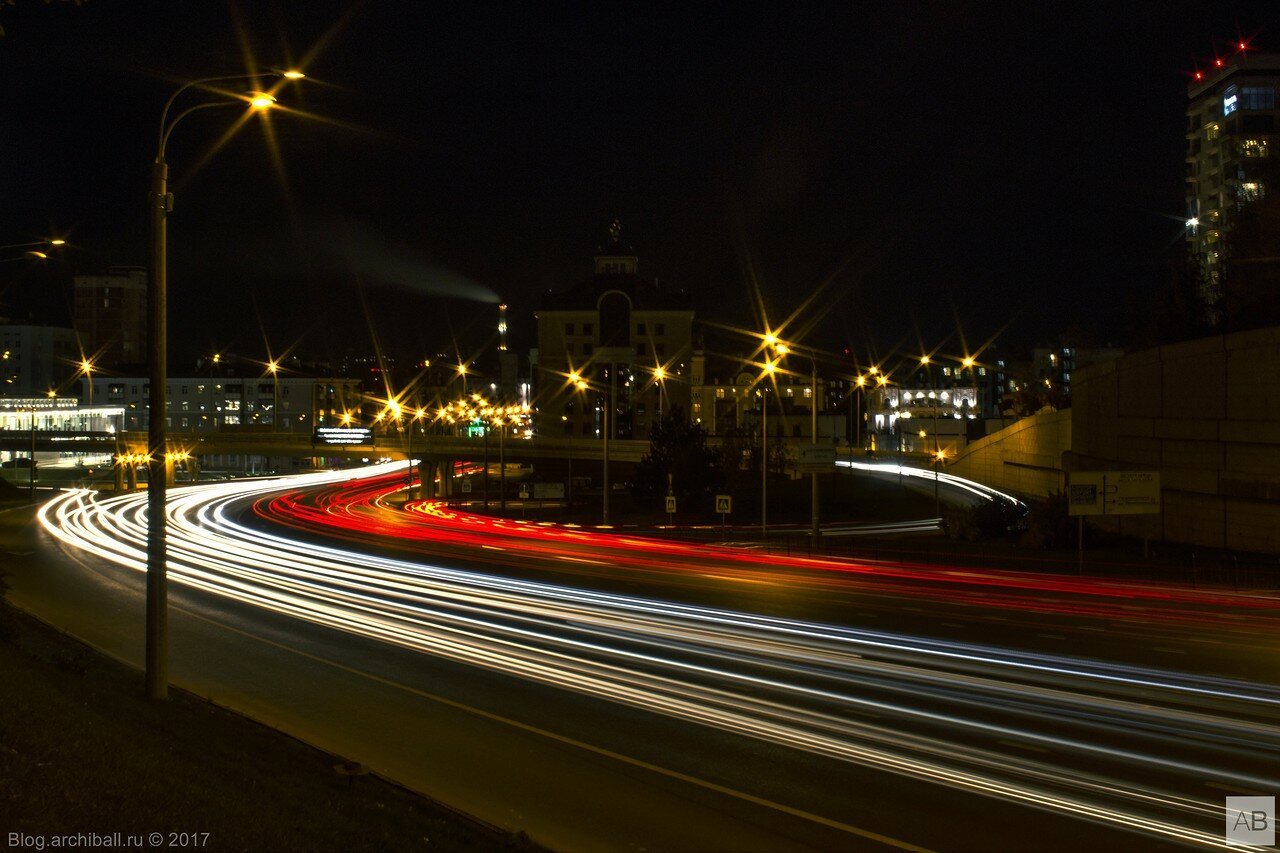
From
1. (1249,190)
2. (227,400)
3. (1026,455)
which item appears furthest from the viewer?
(227,400)

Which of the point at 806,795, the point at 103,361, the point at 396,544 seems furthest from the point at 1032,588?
the point at 103,361

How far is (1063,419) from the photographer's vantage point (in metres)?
52.7

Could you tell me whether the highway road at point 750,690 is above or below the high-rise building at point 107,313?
below

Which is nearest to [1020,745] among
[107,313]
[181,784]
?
[181,784]

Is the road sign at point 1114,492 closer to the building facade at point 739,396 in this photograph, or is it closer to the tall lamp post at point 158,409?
the tall lamp post at point 158,409

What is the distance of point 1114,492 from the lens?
1219 inches

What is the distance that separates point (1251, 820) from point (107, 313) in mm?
175899

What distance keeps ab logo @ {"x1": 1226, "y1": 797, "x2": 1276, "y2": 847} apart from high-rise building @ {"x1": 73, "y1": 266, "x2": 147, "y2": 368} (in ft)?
555

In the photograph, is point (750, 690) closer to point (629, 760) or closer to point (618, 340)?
point (629, 760)

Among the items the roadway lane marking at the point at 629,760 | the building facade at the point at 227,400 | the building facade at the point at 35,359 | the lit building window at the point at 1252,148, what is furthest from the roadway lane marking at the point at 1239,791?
the building facade at the point at 35,359

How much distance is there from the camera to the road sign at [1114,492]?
30438 mm

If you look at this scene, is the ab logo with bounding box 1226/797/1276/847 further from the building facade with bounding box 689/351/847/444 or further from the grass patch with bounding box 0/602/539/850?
the building facade with bounding box 689/351/847/444

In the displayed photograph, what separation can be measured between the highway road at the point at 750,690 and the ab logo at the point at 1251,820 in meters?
0.20

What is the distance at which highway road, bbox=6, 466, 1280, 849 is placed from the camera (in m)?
10.4
